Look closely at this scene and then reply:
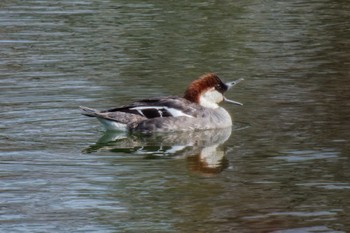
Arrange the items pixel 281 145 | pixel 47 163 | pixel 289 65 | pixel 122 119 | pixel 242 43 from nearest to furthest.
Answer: pixel 47 163, pixel 281 145, pixel 122 119, pixel 289 65, pixel 242 43

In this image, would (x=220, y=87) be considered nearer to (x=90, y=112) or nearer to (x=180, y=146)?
(x=180, y=146)

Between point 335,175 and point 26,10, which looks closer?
point 335,175

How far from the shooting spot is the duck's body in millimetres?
14258

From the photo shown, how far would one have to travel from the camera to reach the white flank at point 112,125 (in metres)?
14.2

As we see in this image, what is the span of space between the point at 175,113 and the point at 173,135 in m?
0.28

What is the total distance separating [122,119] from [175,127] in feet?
2.42


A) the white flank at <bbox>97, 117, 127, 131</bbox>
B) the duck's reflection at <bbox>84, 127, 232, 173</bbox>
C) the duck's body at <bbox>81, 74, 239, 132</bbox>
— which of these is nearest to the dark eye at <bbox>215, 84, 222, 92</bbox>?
the duck's body at <bbox>81, 74, 239, 132</bbox>

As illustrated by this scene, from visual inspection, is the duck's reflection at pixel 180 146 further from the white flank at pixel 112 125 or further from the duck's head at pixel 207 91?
the duck's head at pixel 207 91

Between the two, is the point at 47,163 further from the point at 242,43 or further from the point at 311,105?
the point at 242,43

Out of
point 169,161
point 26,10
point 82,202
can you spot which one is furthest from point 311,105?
point 26,10

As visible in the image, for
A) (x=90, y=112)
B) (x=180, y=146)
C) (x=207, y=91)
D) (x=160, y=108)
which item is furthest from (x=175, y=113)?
(x=90, y=112)

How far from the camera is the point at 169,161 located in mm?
12742

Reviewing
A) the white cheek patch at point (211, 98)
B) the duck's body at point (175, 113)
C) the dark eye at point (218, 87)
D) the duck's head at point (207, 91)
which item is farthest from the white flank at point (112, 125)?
the dark eye at point (218, 87)

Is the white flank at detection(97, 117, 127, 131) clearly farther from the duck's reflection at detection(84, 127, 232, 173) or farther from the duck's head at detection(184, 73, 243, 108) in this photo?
the duck's head at detection(184, 73, 243, 108)
